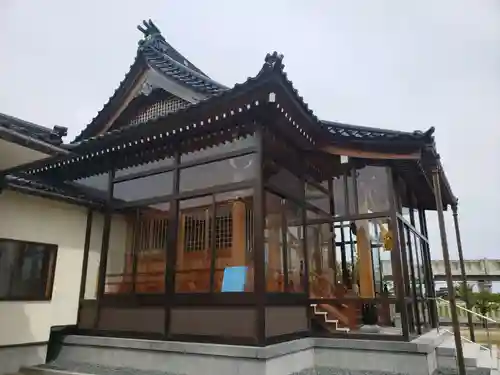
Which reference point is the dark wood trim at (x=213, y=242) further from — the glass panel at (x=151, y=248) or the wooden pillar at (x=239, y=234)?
the glass panel at (x=151, y=248)

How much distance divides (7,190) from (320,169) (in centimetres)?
557

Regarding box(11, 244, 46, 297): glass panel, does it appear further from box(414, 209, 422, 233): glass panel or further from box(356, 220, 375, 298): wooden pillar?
box(414, 209, 422, 233): glass panel

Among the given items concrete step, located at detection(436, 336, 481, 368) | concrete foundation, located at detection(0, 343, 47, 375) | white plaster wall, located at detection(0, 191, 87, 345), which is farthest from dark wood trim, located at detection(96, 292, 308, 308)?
concrete step, located at detection(436, 336, 481, 368)

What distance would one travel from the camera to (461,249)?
27.6ft

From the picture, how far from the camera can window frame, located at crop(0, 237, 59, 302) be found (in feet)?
20.5

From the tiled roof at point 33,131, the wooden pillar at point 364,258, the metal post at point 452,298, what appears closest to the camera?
the tiled roof at point 33,131

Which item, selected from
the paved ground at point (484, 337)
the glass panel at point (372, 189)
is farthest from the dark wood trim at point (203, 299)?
the paved ground at point (484, 337)

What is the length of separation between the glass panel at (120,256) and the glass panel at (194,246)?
3.76 feet

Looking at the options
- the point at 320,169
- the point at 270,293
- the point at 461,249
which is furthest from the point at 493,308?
the point at 270,293

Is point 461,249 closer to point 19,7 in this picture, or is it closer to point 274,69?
point 274,69

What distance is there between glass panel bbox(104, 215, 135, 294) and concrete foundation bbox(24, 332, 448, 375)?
888 mm

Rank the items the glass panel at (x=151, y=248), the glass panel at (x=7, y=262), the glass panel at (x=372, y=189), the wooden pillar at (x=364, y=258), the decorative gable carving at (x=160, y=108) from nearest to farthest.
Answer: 1. the glass panel at (x=7, y=262)
2. the glass panel at (x=151, y=248)
3. the glass panel at (x=372, y=189)
4. the wooden pillar at (x=364, y=258)
5. the decorative gable carving at (x=160, y=108)

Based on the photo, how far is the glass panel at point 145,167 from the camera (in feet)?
22.0

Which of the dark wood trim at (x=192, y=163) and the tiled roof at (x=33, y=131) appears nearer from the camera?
the tiled roof at (x=33, y=131)
